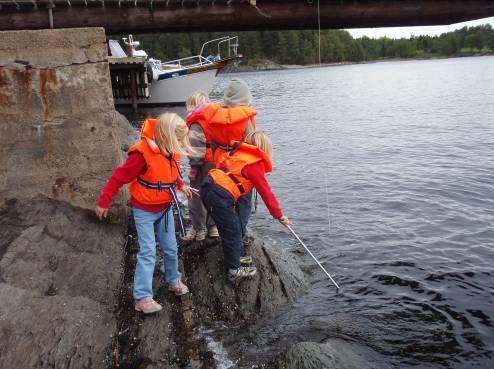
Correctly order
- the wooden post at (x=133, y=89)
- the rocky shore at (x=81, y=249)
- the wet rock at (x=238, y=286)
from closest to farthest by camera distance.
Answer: the rocky shore at (x=81, y=249)
the wet rock at (x=238, y=286)
the wooden post at (x=133, y=89)

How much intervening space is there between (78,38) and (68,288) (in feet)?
9.67

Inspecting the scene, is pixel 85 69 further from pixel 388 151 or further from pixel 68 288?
pixel 388 151

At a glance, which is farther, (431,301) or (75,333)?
(431,301)

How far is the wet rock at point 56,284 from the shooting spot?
14.1 ft

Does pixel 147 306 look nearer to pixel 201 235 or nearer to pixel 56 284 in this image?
pixel 56 284

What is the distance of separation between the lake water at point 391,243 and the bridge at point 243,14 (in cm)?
391

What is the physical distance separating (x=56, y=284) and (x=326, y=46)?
144706 mm

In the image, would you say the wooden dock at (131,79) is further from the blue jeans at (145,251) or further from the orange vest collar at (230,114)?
the blue jeans at (145,251)

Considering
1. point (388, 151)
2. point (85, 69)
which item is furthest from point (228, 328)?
point (388, 151)

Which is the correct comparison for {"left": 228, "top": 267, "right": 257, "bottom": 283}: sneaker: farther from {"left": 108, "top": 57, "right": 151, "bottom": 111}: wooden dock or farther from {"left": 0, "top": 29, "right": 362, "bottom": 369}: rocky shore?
{"left": 108, "top": 57, "right": 151, "bottom": 111}: wooden dock

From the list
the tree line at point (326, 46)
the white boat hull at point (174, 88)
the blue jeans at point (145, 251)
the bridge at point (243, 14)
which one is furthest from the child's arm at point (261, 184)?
the tree line at point (326, 46)

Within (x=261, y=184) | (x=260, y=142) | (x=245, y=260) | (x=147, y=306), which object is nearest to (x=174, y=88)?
(x=245, y=260)

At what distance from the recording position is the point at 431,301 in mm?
6363

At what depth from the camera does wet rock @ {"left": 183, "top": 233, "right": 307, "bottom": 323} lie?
214 inches
